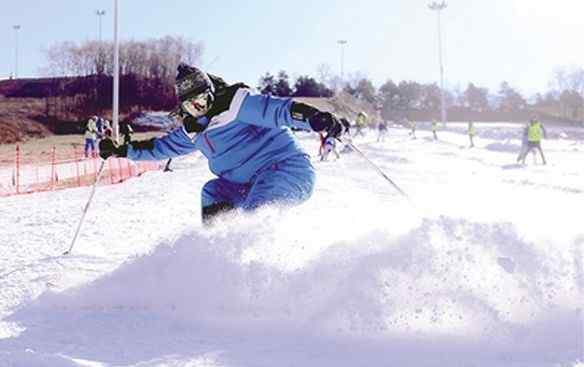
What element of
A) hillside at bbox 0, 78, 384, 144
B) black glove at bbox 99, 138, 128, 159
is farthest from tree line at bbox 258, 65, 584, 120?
black glove at bbox 99, 138, 128, 159

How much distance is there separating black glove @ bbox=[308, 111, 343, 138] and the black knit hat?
65cm

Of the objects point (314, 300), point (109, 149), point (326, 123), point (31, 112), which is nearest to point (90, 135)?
point (109, 149)

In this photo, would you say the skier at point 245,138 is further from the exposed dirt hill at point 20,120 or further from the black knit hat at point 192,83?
the exposed dirt hill at point 20,120

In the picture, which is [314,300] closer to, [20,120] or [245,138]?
[245,138]

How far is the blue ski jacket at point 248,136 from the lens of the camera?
3.88 meters

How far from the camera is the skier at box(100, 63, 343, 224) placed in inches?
153

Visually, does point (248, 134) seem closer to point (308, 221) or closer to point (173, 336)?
point (308, 221)

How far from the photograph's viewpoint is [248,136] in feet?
13.6

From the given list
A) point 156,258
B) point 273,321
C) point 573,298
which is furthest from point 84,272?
point 573,298

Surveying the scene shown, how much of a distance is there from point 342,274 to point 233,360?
705mm

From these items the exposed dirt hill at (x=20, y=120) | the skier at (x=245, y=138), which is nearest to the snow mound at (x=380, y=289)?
the skier at (x=245, y=138)

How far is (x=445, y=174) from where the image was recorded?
15445 millimetres

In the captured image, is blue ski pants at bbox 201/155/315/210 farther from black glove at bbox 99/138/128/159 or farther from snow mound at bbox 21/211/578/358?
black glove at bbox 99/138/128/159

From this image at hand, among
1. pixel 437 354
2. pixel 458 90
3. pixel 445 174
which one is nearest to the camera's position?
pixel 437 354
